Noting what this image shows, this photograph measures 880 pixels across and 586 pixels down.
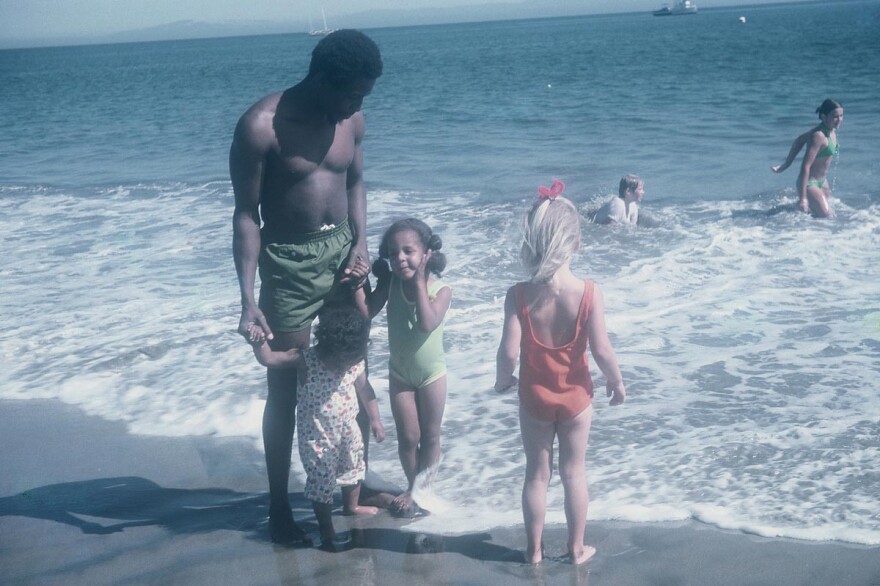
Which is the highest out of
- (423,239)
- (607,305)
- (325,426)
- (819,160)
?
(423,239)

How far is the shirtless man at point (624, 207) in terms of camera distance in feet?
30.9

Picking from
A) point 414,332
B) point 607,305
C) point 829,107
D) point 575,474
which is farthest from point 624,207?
point 575,474

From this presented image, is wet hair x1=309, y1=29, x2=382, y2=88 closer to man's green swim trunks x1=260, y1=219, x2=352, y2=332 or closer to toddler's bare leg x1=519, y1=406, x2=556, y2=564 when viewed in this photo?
man's green swim trunks x1=260, y1=219, x2=352, y2=332

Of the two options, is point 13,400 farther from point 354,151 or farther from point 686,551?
point 686,551

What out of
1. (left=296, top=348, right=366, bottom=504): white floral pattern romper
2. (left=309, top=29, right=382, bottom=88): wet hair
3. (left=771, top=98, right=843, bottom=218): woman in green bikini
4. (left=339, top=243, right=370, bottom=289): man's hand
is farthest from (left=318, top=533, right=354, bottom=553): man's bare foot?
(left=771, top=98, right=843, bottom=218): woman in green bikini

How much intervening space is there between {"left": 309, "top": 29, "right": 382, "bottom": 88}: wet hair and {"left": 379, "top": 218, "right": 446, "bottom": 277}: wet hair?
60 centimetres

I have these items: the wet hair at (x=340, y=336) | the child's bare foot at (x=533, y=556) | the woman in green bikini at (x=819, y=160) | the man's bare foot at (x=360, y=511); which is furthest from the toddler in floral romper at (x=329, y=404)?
the woman in green bikini at (x=819, y=160)

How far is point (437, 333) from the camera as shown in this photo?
3.59 meters

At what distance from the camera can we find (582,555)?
10.7 feet

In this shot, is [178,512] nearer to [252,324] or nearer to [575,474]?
[252,324]

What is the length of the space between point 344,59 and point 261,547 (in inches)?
76.4

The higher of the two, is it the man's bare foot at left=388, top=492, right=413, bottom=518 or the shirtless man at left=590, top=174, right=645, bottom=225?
the shirtless man at left=590, top=174, right=645, bottom=225

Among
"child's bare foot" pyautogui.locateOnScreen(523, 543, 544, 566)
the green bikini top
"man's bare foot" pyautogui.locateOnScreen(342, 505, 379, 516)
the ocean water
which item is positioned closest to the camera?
"child's bare foot" pyautogui.locateOnScreen(523, 543, 544, 566)

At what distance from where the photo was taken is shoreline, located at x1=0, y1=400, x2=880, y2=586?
320 cm
